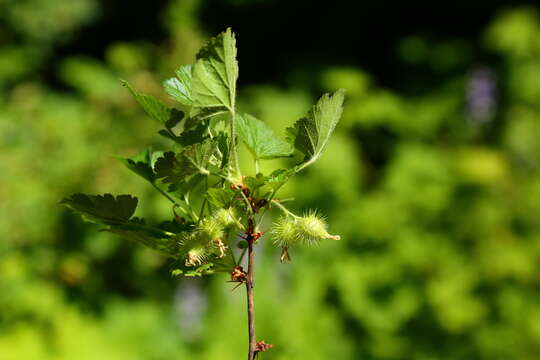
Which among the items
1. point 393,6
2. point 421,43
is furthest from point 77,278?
point 393,6

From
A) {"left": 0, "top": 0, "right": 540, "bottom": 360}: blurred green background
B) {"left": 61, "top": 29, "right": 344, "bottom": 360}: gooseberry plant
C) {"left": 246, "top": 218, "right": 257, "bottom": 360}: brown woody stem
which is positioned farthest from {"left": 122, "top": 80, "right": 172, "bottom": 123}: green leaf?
{"left": 0, "top": 0, "right": 540, "bottom": 360}: blurred green background

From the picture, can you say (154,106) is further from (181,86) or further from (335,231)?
(335,231)

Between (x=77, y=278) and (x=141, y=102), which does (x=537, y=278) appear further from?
(x=141, y=102)

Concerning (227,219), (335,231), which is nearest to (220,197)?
(227,219)

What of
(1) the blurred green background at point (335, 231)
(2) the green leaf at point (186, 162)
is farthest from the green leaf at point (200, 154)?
(1) the blurred green background at point (335, 231)

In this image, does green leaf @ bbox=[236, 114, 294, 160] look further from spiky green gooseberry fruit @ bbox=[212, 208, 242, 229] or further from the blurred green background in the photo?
the blurred green background
